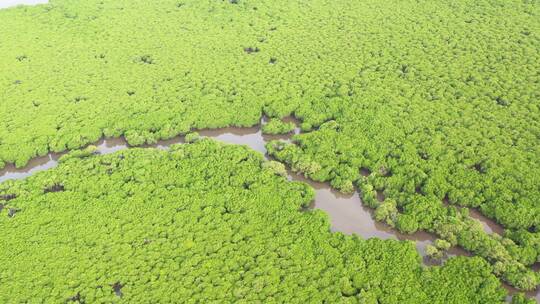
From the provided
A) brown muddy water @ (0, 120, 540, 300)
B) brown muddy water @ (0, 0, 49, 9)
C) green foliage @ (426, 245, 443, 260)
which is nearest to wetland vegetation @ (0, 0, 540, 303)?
green foliage @ (426, 245, 443, 260)

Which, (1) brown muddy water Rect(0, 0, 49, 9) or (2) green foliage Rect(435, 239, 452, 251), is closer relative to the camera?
(2) green foliage Rect(435, 239, 452, 251)

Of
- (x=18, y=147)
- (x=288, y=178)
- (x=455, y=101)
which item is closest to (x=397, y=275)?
(x=288, y=178)

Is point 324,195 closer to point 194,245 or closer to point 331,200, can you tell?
point 331,200

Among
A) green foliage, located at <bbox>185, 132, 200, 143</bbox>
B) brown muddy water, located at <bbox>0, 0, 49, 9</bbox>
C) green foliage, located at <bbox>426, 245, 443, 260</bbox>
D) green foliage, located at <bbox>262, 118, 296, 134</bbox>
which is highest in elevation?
green foliage, located at <bbox>426, 245, 443, 260</bbox>

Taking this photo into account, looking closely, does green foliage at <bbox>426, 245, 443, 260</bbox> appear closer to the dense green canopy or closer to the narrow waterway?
the narrow waterway

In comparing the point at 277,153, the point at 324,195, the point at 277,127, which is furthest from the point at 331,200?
the point at 277,127

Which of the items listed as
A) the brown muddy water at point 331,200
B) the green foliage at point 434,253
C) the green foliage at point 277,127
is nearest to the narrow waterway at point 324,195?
the brown muddy water at point 331,200

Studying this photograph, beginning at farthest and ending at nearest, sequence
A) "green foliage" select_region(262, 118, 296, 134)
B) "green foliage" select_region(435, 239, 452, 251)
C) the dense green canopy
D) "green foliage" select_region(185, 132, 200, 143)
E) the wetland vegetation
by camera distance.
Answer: "green foliage" select_region(262, 118, 296, 134) → "green foliage" select_region(185, 132, 200, 143) → "green foliage" select_region(435, 239, 452, 251) → the wetland vegetation → the dense green canopy
